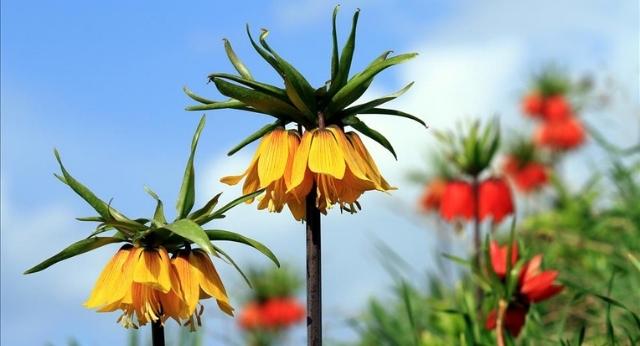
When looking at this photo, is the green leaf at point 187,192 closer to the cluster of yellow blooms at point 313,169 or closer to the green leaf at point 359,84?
the cluster of yellow blooms at point 313,169

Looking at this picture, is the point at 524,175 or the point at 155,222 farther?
the point at 524,175

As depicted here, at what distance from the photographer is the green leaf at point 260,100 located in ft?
7.04

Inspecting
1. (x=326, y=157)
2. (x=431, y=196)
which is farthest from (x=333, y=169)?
(x=431, y=196)

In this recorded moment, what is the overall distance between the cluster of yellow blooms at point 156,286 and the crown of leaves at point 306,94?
0.26 meters

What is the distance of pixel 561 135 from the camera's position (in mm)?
10531

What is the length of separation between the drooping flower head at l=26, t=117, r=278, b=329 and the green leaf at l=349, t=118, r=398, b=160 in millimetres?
282

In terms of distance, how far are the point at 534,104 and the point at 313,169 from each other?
8.69m

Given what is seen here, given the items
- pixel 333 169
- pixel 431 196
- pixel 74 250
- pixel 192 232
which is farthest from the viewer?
Answer: pixel 431 196

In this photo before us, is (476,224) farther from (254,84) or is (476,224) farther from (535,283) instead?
(254,84)

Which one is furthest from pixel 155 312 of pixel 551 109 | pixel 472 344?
pixel 551 109

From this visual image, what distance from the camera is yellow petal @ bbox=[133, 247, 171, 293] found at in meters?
2.12

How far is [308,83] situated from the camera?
2201mm

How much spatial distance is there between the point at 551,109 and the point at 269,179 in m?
8.66

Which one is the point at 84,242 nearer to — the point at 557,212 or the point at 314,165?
the point at 314,165
